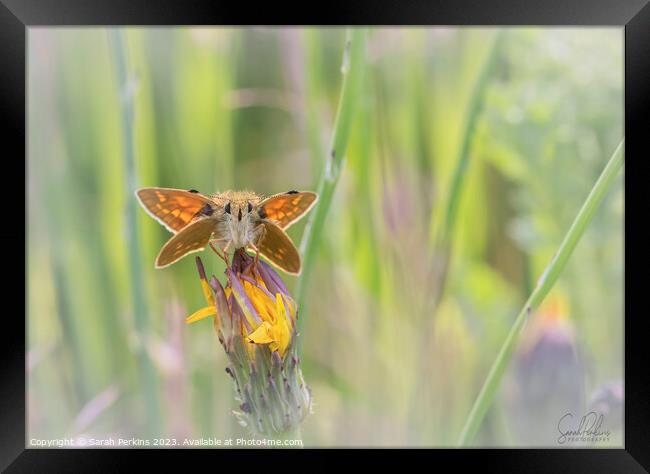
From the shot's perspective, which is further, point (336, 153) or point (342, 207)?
point (342, 207)

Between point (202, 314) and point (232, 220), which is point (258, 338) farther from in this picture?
point (232, 220)

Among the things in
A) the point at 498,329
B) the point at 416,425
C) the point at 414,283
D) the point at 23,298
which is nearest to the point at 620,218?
the point at 498,329

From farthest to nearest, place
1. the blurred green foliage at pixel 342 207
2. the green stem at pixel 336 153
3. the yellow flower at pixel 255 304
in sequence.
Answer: the blurred green foliage at pixel 342 207 < the green stem at pixel 336 153 < the yellow flower at pixel 255 304

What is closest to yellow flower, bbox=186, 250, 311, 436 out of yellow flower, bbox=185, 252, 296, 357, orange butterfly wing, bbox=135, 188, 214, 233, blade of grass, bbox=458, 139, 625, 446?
yellow flower, bbox=185, 252, 296, 357

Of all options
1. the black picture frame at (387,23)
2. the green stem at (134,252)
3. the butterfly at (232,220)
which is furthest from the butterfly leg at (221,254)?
the black picture frame at (387,23)

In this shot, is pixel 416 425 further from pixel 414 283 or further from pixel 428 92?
pixel 428 92

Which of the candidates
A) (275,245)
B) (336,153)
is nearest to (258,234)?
(275,245)

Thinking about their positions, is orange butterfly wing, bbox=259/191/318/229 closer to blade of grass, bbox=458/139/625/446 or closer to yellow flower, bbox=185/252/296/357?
yellow flower, bbox=185/252/296/357

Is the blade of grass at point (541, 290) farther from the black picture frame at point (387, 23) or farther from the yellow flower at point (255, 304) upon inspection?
the yellow flower at point (255, 304)
